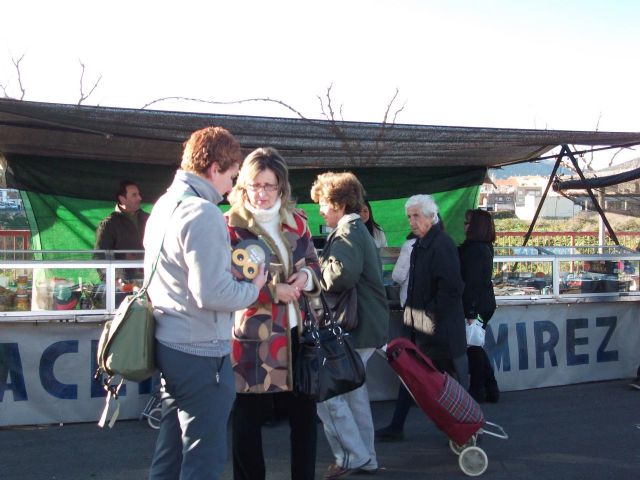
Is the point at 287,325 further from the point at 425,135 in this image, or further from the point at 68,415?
the point at 425,135

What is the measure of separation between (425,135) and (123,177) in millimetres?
3526

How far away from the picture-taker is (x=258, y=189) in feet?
11.4

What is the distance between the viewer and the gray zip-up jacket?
2.82 m

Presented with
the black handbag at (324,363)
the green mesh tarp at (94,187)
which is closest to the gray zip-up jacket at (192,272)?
the black handbag at (324,363)

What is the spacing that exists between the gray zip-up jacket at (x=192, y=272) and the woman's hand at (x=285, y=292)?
0.40m

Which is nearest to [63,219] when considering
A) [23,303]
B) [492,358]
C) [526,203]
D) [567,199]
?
[23,303]

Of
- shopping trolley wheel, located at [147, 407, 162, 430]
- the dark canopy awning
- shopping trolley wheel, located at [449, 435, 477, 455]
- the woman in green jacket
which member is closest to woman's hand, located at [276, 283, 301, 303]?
the woman in green jacket

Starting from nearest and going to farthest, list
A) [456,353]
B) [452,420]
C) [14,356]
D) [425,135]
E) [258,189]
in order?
1. [258,189]
2. [452,420]
3. [456,353]
4. [14,356]
5. [425,135]

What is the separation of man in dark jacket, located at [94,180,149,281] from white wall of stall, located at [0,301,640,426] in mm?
1561

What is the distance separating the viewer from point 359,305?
4.54m

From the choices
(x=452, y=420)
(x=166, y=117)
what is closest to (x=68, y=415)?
(x=166, y=117)

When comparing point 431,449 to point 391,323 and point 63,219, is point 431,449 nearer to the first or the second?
point 391,323

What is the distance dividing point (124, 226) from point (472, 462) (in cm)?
398

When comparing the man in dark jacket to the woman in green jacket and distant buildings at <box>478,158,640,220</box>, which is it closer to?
the woman in green jacket
